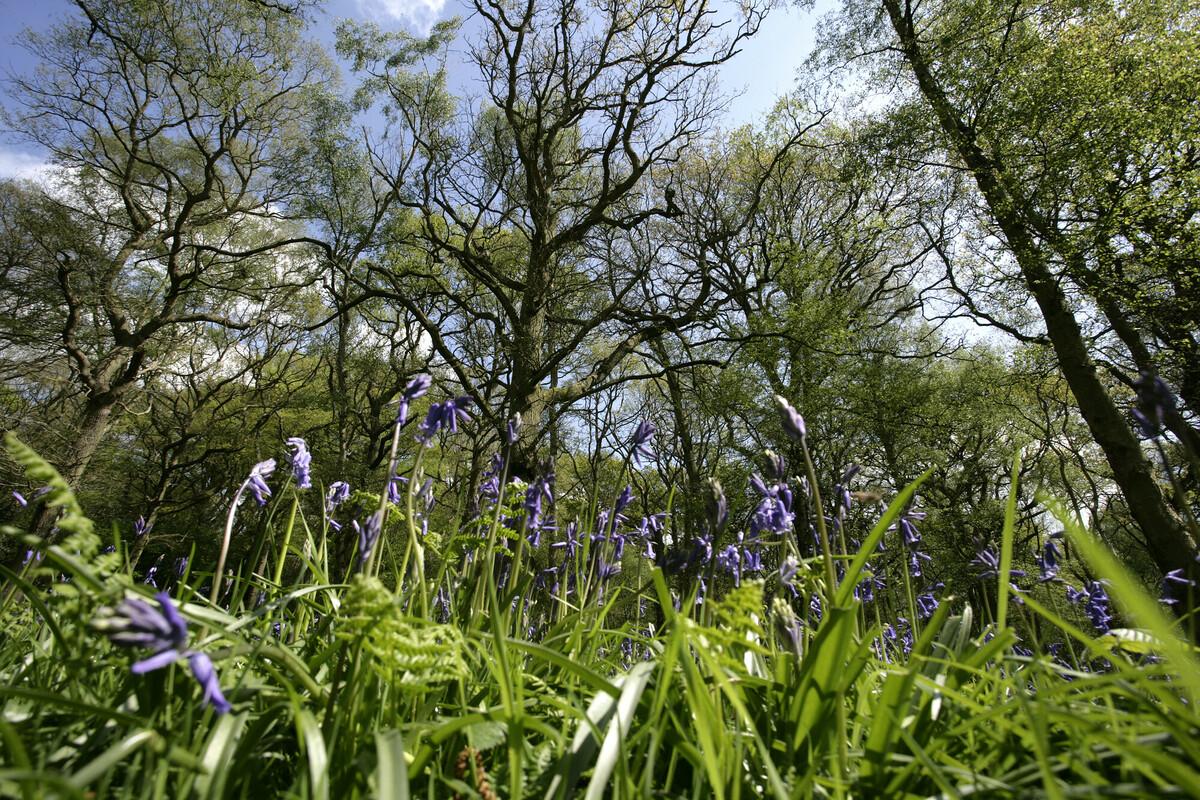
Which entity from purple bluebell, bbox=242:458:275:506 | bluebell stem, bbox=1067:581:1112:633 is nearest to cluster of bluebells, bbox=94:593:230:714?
purple bluebell, bbox=242:458:275:506

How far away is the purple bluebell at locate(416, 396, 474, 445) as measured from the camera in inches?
73.7

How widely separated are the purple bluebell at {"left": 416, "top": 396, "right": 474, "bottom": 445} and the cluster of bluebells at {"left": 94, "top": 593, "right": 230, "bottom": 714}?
0.97 metres

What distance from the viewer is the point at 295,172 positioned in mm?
17375

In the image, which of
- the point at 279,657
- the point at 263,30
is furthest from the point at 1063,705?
the point at 263,30

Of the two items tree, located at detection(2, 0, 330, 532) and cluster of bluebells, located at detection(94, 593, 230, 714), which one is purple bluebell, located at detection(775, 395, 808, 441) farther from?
tree, located at detection(2, 0, 330, 532)

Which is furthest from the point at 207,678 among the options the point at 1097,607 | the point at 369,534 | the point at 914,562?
the point at 1097,607

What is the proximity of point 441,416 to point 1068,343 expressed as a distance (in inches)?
377

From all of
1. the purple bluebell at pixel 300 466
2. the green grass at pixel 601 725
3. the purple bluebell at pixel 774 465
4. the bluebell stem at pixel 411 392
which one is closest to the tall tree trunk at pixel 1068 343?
the purple bluebell at pixel 774 465

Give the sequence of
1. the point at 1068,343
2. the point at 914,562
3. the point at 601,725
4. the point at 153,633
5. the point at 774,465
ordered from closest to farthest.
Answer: the point at 153,633, the point at 601,725, the point at 774,465, the point at 914,562, the point at 1068,343

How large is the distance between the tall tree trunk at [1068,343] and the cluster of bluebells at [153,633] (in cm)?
698

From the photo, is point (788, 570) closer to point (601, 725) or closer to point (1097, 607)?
point (601, 725)

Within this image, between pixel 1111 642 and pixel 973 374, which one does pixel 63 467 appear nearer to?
pixel 1111 642

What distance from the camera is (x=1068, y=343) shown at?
8.05 meters

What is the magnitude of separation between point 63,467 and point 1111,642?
16.2 meters
